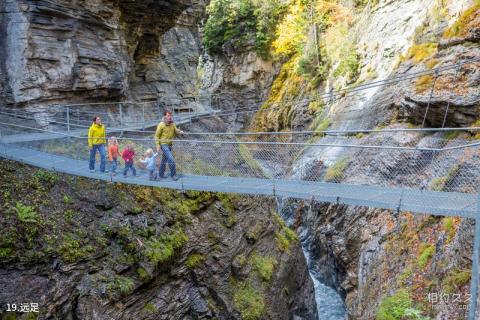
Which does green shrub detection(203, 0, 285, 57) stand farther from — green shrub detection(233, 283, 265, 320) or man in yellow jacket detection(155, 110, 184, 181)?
green shrub detection(233, 283, 265, 320)

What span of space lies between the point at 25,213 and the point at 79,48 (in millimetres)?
6726

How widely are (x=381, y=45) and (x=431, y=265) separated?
36.0 ft

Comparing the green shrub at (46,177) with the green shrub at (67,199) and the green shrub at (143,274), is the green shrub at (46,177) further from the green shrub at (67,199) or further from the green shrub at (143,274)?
the green shrub at (143,274)

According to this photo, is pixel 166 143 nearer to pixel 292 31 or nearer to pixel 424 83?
pixel 424 83

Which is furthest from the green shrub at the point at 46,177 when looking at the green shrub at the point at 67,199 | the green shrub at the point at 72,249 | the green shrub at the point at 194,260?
the green shrub at the point at 194,260

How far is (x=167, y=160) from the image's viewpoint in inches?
311

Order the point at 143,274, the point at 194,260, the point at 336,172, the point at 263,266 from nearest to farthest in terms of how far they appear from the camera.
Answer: the point at 143,274 < the point at 194,260 < the point at 336,172 < the point at 263,266

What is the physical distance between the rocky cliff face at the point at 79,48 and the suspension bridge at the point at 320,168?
1.12 meters

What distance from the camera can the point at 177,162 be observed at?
8156 mm

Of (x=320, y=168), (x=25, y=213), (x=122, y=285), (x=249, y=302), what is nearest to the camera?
(x=25, y=213)

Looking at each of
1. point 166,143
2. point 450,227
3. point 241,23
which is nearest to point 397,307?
point 450,227

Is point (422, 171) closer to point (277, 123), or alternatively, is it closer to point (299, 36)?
point (277, 123)

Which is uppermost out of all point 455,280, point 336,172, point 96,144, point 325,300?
point 96,144

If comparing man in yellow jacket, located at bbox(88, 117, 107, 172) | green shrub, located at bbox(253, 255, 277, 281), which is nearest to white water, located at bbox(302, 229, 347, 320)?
green shrub, located at bbox(253, 255, 277, 281)
